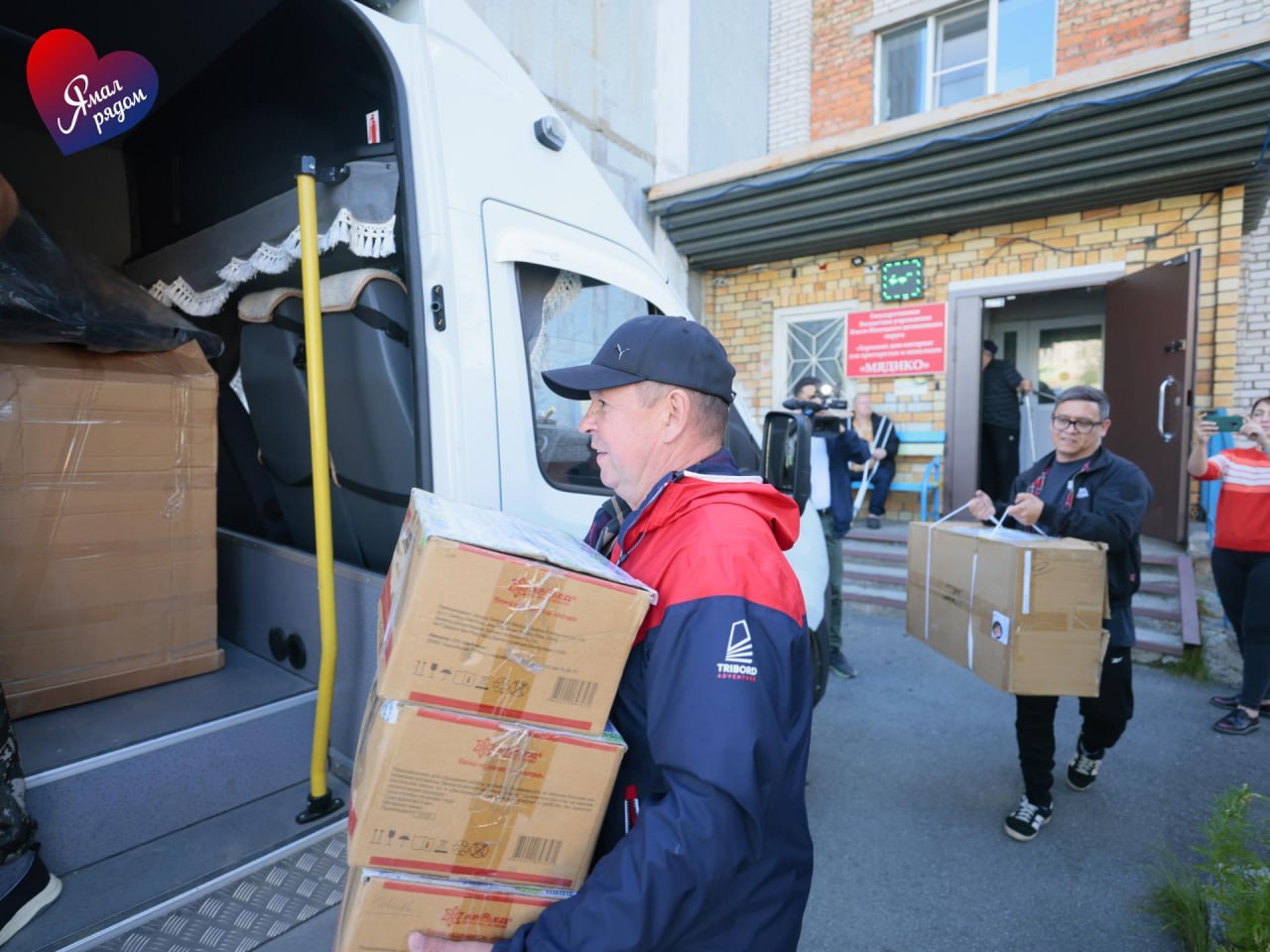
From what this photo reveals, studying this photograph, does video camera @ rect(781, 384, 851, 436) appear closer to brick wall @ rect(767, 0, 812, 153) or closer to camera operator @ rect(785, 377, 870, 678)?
camera operator @ rect(785, 377, 870, 678)

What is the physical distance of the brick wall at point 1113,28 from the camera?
265 inches

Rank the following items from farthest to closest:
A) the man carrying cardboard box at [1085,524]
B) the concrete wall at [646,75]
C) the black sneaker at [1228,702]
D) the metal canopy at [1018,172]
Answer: the concrete wall at [646,75]
the metal canopy at [1018,172]
the black sneaker at [1228,702]
the man carrying cardboard box at [1085,524]

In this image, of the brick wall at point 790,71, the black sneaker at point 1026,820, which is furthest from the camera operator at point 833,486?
the brick wall at point 790,71

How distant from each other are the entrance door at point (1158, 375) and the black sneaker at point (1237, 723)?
233 centimetres

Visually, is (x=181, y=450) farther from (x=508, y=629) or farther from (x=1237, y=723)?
(x=1237, y=723)

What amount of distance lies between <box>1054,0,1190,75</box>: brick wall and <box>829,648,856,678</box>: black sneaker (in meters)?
6.27

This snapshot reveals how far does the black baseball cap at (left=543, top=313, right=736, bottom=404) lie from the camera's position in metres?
1.22

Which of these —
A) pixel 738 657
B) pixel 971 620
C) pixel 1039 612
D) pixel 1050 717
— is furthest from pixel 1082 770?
pixel 738 657

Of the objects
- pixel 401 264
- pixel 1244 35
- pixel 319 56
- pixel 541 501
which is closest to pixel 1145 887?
pixel 541 501

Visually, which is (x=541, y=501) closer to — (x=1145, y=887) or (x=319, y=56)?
(x=319, y=56)

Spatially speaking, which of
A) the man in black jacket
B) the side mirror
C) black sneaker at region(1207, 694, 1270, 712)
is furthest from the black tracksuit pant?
the man in black jacket

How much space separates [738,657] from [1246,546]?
4.13 metres

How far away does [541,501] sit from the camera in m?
2.14

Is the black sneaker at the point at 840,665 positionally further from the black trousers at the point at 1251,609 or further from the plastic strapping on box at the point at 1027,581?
the plastic strapping on box at the point at 1027,581
